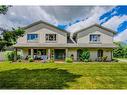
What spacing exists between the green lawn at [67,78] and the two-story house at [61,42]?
940cm

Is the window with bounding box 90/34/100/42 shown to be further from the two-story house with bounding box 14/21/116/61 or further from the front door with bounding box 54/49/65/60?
the front door with bounding box 54/49/65/60

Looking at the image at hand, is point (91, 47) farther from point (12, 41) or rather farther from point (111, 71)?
point (12, 41)

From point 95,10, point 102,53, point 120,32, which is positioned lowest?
point 102,53

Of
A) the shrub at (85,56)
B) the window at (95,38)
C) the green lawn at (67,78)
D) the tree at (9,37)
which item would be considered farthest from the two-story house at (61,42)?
the tree at (9,37)

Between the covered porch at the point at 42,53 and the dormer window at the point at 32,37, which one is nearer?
the covered porch at the point at 42,53

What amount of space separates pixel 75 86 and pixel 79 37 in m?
17.7

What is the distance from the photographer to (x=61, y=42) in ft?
112

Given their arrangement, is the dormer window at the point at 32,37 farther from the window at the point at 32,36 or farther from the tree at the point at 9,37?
the tree at the point at 9,37

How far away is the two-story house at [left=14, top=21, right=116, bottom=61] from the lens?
3334 centimetres

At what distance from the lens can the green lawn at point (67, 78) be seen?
56.7 feet

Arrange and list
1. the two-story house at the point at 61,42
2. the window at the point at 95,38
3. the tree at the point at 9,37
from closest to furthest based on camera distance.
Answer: the tree at the point at 9,37 < the two-story house at the point at 61,42 < the window at the point at 95,38

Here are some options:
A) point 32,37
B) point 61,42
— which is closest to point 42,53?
point 32,37
